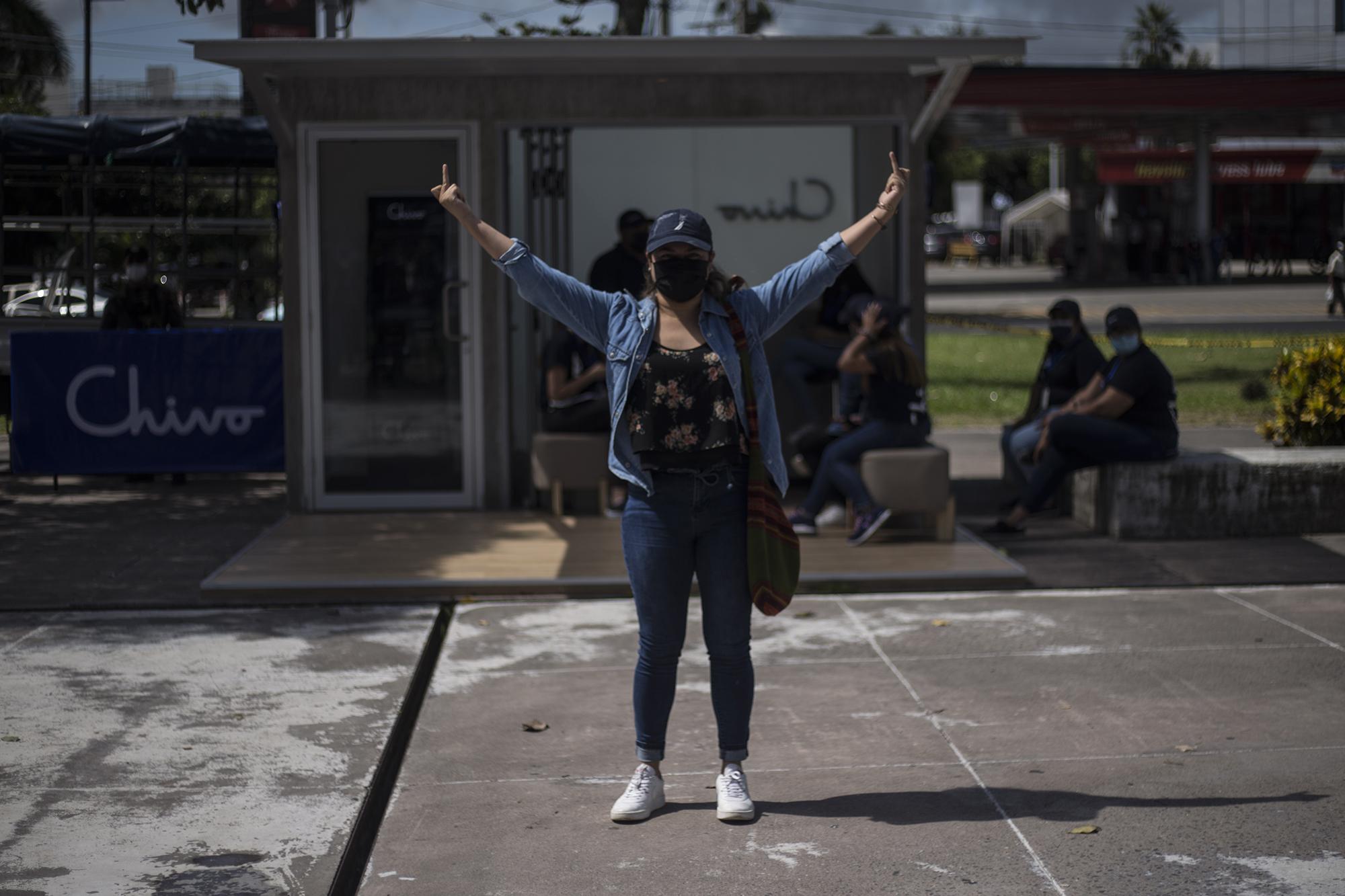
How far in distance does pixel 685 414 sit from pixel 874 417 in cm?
483

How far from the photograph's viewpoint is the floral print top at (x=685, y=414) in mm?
4754

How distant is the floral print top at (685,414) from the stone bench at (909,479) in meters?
4.66

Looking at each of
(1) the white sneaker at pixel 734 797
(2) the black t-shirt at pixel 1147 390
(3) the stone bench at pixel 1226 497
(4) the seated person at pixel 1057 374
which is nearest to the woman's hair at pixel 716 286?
(1) the white sneaker at pixel 734 797

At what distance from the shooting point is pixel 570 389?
10148 millimetres

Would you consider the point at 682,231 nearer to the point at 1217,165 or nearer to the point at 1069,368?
the point at 1069,368

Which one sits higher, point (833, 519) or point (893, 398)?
point (893, 398)

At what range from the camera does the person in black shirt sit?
33.4 ft

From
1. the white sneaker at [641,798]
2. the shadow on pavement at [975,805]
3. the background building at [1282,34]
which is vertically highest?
the background building at [1282,34]

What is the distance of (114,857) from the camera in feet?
14.8

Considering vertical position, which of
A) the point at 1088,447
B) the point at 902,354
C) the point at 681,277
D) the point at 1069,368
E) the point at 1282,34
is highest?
the point at 1282,34

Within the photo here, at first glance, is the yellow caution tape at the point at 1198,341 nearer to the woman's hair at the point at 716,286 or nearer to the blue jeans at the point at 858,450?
the blue jeans at the point at 858,450

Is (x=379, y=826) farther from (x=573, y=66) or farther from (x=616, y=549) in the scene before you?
(x=573, y=66)

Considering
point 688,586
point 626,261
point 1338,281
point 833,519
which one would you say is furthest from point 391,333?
point 1338,281

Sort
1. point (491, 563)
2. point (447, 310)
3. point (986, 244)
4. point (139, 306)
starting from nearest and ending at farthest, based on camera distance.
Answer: point (491, 563) → point (447, 310) → point (139, 306) → point (986, 244)
